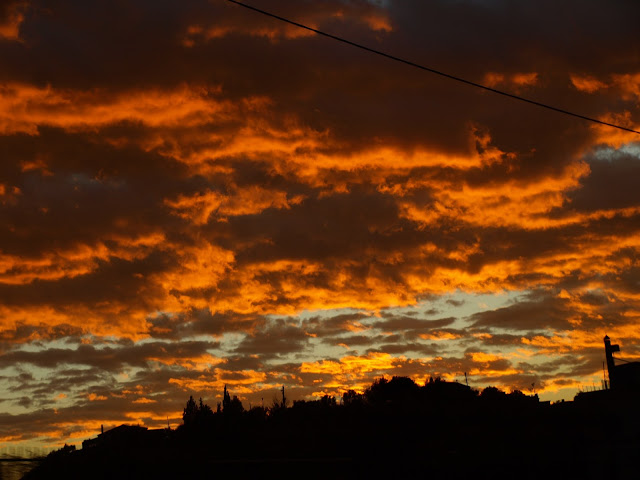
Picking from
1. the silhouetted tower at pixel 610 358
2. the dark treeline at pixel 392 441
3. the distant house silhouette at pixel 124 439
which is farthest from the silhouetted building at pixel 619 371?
the distant house silhouette at pixel 124 439

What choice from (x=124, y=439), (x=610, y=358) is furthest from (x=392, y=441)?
(x=610, y=358)

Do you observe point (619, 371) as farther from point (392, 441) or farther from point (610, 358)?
point (392, 441)

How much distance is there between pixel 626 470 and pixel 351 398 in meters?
84.9

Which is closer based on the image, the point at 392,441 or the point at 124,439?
the point at 124,439

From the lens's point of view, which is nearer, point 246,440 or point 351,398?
point 246,440

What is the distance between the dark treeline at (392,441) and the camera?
19.5 meters

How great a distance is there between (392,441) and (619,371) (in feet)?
96.2

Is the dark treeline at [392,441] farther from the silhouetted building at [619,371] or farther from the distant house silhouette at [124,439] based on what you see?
the silhouetted building at [619,371]

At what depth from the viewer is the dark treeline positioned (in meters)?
19.5

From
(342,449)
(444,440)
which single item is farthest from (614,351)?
(342,449)

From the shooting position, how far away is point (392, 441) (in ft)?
172

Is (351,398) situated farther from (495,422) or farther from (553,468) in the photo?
(553,468)

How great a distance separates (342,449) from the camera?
167 ft

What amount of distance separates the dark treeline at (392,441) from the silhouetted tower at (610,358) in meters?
6.64
